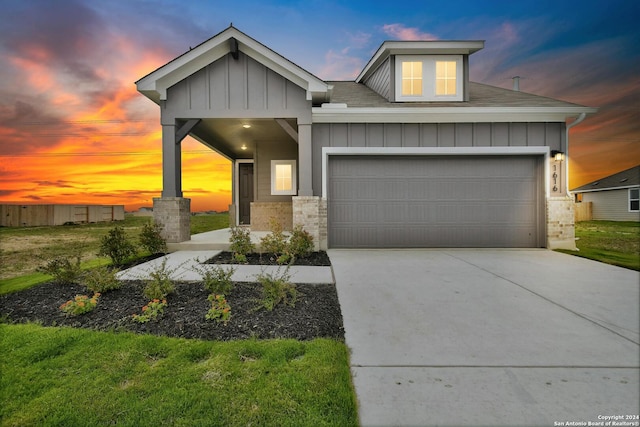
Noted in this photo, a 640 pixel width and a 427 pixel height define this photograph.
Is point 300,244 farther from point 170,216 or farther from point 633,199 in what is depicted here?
point 633,199

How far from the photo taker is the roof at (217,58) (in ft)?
21.8

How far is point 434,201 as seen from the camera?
7465mm

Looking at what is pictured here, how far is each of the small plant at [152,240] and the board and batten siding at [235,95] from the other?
2.70 m

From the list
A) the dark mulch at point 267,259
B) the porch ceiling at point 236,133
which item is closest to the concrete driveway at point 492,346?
the dark mulch at point 267,259

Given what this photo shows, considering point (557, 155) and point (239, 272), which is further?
point (557, 155)

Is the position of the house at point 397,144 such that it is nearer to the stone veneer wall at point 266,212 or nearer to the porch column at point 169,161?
the porch column at point 169,161

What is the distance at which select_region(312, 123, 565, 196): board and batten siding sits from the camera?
23.7 feet

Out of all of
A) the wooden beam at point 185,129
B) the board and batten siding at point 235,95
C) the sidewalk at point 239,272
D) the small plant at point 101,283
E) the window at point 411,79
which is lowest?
the sidewalk at point 239,272

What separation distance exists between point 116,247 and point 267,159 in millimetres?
5947

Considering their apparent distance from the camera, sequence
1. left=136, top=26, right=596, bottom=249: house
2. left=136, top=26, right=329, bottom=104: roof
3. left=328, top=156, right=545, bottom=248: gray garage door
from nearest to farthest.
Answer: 1. left=136, top=26, right=329, bottom=104: roof
2. left=136, top=26, right=596, bottom=249: house
3. left=328, top=156, right=545, bottom=248: gray garage door

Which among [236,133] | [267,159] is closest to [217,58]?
[236,133]

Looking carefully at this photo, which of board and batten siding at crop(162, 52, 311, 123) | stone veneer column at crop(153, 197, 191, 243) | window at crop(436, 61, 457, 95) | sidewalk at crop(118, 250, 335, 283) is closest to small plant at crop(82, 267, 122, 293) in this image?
sidewalk at crop(118, 250, 335, 283)

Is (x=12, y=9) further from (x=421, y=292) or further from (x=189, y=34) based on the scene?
(x=189, y=34)

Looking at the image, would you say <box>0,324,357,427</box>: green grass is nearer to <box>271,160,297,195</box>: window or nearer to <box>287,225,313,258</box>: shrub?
<box>287,225,313,258</box>: shrub
